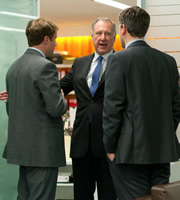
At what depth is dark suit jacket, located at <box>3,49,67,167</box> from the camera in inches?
88.4

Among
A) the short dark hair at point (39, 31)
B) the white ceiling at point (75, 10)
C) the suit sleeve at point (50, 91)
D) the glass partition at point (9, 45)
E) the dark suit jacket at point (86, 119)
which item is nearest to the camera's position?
the suit sleeve at point (50, 91)

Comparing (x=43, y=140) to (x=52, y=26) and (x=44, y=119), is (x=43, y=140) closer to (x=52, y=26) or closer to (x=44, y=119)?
(x=44, y=119)

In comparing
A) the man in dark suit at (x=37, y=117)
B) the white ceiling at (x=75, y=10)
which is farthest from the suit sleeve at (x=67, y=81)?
the white ceiling at (x=75, y=10)

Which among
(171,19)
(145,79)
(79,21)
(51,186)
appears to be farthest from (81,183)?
(79,21)

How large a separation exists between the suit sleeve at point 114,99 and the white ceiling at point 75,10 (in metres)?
6.13

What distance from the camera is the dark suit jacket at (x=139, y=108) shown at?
1974mm

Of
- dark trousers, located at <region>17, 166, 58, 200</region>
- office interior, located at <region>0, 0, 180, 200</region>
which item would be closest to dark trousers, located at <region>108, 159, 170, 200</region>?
dark trousers, located at <region>17, 166, 58, 200</region>

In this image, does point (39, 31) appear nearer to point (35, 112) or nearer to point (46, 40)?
point (46, 40)

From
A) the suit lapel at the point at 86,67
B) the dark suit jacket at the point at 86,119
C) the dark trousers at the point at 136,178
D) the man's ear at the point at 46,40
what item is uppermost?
the man's ear at the point at 46,40

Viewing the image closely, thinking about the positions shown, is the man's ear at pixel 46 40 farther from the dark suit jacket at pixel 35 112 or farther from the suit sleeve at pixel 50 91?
the suit sleeve at pixel 50 91

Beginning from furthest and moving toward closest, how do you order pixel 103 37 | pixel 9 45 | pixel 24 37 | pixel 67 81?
pixel 24 37 → pixel 9 45 → pixel 67 81 → pixel 103 37

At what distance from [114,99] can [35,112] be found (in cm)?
57

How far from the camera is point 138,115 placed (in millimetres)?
1969

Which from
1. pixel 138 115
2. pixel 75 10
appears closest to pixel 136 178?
pixel 138 115
